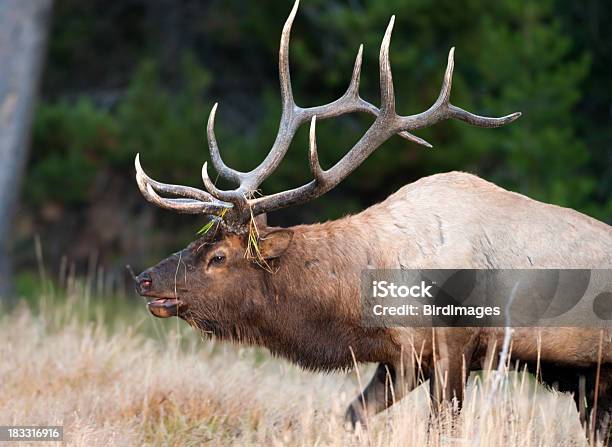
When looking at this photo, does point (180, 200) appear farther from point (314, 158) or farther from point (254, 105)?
point (254, 105)

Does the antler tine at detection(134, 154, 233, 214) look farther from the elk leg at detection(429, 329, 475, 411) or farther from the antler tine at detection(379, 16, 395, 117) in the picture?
the elk leg at detection(429, 329, 475, 411)

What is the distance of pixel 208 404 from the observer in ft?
19.2

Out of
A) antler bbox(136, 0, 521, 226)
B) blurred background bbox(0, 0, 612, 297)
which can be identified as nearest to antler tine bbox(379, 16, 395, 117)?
antler bbox(136, 0, 521, 226)

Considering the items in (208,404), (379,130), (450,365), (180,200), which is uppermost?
(379,130)

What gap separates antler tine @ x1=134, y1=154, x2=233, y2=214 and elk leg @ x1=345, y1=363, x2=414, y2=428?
122 centimetres

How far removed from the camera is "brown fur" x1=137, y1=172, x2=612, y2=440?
5469mm

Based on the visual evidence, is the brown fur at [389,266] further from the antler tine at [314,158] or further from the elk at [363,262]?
the antler tine at [314,158]

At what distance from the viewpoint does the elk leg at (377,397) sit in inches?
220

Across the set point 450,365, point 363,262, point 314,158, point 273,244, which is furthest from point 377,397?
point 314,158

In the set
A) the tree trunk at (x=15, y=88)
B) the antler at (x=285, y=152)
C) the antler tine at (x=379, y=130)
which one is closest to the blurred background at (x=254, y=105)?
the tree trunk at (x=15, y=88)

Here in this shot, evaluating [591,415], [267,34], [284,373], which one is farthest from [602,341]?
[267,34]

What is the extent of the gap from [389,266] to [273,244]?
2.00 ft

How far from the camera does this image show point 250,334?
5723 mm

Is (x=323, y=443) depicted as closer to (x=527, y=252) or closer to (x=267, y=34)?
(x=527, y=252)
